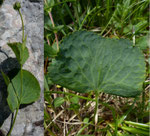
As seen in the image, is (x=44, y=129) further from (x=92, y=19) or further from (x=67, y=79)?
(x=92, y=19)

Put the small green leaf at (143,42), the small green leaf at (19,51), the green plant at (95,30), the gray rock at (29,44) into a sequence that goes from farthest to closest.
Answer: the small green leaf at (143,42) → the green plant at (95,30) → the gray rock at (29,44) → the small green leaf at (19,51)

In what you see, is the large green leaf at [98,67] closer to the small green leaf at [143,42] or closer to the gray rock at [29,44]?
the gray rock at [29,44]

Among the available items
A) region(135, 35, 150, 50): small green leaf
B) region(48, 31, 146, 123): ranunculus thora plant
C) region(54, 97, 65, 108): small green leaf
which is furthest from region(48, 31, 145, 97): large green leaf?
region(135, 35, 150, 50): small green leaf

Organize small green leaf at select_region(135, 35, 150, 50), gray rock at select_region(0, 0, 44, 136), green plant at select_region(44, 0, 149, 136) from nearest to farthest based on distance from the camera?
gray rock at select_region(0, 0, 44, 136) < green plant at select_region(44, 0, 149, 136) < small green leaf at select_region(135, 35, 150, 50)

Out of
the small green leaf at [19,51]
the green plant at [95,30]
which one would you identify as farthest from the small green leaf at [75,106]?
the small green leaf at [19,51]

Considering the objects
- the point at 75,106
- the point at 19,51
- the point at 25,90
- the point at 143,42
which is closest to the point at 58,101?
the point at 75,106

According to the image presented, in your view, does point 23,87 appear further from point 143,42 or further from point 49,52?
point 143,42

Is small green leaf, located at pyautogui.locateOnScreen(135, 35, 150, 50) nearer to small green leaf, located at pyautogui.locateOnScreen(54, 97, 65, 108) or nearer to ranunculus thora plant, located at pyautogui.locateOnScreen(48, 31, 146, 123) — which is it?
ranunculus thora plant, located at pyautogui.locateOnScreen(48, 31, 146, 123)
